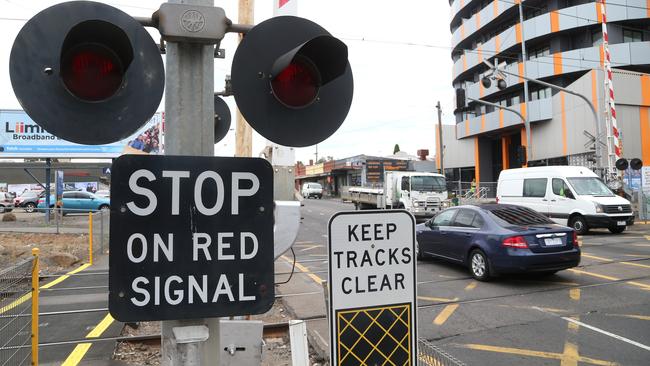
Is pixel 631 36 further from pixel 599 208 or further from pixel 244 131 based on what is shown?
pixel 244 131

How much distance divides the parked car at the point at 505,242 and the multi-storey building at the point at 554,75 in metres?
19.2

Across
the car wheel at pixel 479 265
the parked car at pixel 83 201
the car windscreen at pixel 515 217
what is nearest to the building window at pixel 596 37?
the car windscreen at pixel 515 217

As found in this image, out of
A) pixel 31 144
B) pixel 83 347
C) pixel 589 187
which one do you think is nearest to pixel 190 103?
pixel 83 347

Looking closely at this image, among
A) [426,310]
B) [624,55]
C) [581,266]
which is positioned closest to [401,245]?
[426,310]

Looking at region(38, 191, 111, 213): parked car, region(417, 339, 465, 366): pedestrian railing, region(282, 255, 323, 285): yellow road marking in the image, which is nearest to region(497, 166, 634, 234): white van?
region(282, 255, 323, 285): yellow road marking

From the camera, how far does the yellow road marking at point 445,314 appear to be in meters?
6.50

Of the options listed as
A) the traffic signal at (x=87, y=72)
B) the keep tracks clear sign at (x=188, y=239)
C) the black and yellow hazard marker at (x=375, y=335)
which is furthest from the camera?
the black and yellow hazard marker at (x=375, y=335)

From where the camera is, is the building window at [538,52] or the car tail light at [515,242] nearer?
the car tail light at [515,242]

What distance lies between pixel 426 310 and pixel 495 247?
2.42 meters

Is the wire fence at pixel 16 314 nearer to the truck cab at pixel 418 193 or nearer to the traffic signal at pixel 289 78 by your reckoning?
the traffic signal at pixel 289 78

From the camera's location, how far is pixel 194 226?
186 cm

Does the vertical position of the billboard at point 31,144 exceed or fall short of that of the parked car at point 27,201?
it exceeds it

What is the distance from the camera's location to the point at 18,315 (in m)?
3.95

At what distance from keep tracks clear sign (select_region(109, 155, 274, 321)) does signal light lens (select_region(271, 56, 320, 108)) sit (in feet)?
1.30
